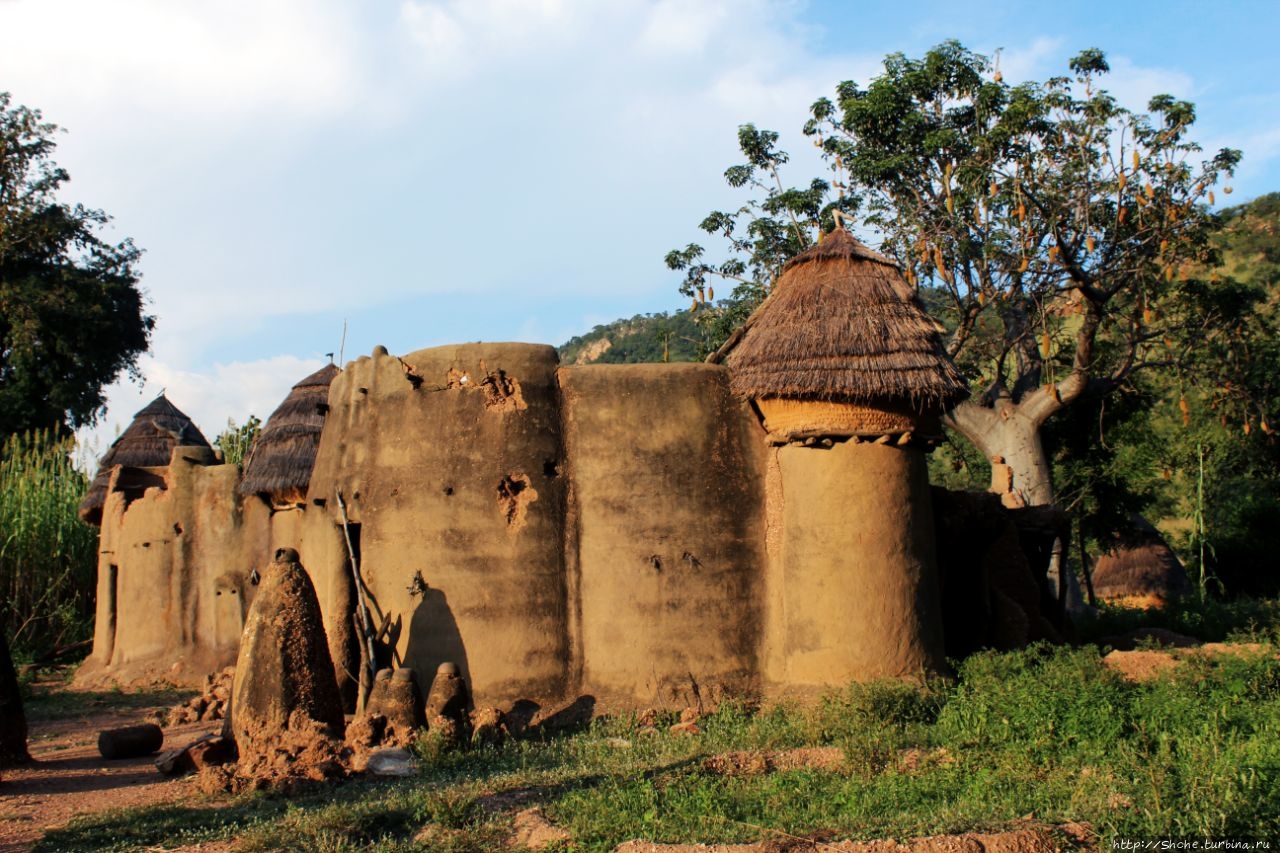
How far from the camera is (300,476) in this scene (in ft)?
45.4

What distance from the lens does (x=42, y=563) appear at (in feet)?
61.6

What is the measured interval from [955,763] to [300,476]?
9027 mm

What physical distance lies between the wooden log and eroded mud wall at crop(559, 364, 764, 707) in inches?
141

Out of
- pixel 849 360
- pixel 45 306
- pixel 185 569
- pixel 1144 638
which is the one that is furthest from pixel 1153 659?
pixel 45 306

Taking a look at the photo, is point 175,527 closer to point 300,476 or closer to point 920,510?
point 300,476

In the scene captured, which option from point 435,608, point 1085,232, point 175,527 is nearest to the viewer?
point 435,608

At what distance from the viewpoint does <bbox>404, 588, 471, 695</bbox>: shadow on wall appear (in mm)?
9328

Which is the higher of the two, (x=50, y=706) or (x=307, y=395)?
Result: (x=307, y=395)

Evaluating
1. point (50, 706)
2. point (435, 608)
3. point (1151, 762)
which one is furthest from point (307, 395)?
point (1151, 762)

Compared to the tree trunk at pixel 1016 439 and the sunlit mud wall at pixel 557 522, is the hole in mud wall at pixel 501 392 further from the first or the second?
the tree trunk at pixel 1016 439

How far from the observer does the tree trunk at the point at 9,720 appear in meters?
8.88

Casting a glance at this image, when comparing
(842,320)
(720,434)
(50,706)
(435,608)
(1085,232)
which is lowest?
(50,706)

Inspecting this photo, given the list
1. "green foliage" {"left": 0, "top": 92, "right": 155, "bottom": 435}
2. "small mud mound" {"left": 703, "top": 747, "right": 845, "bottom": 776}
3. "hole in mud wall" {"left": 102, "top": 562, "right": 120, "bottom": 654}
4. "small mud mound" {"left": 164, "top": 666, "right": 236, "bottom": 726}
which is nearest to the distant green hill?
"green foliage" {"left": 0, "top": 92, "right": 155, "bottom": 435}

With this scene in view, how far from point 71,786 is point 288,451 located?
621 cm
